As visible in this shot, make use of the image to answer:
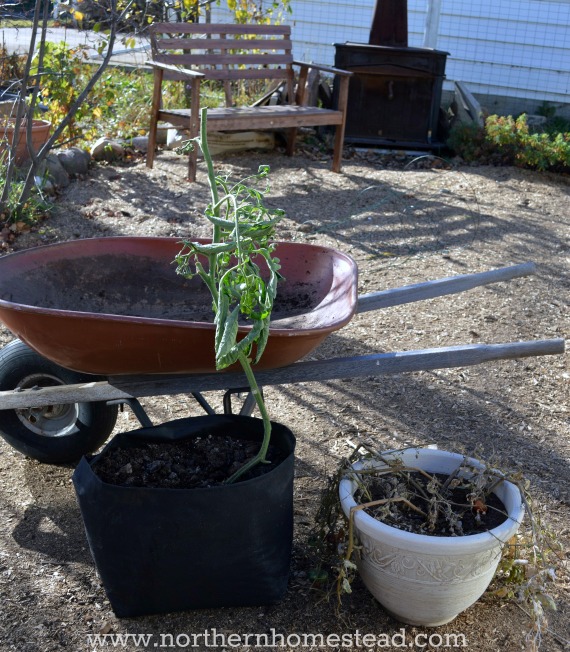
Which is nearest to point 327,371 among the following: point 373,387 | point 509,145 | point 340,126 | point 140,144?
point 373,387

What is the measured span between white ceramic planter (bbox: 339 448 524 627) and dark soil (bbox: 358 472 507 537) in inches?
2.6

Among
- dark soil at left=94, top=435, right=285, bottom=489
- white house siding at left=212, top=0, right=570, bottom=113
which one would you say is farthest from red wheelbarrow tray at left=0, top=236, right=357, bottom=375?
white house siding at left=212, top=0, right=570, bottom=113

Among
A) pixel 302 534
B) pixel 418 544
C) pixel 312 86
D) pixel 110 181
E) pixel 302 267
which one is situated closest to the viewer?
pixel 418 544

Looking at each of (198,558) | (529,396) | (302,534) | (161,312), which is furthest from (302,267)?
(529,396)

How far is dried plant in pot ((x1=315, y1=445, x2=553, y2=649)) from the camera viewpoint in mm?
2090

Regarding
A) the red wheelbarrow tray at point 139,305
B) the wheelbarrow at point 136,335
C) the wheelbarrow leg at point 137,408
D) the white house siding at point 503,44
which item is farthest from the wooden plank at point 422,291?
the white house siding at point 503,44

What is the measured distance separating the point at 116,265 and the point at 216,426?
0.81 metres

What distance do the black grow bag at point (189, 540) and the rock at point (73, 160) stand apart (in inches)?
194

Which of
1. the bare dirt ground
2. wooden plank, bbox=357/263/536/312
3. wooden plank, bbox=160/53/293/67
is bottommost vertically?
the bare dirt ground

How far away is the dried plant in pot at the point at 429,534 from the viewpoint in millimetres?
2090

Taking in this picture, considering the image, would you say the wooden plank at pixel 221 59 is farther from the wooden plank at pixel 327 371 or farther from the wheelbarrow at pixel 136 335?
the wooden plank at pixel 327 371

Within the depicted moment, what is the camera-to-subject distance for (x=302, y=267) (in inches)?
116

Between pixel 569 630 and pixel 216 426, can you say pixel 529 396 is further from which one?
pixel 216 426

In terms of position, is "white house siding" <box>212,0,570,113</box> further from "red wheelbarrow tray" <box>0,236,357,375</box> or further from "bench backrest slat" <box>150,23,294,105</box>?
"red wheelbarrow tray" <box>0,236,357,375</box>
